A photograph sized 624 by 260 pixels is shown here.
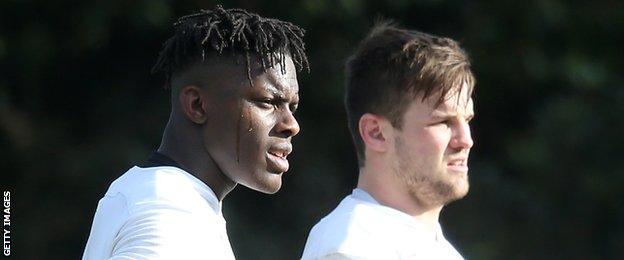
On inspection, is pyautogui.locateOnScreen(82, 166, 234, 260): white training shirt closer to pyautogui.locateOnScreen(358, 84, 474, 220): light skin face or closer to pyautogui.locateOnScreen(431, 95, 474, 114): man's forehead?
pyautogui.locateOnScreen(358, 84, 474, 220): light skin face

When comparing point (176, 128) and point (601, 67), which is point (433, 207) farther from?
point (601, 67)

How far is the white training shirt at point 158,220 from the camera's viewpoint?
286 centimetres

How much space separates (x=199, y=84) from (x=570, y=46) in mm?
3879

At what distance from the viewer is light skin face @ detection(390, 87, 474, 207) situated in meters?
3.61

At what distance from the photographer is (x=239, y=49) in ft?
10.5

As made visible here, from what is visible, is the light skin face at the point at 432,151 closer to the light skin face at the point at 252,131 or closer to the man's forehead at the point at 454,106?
the man's forehead at the point at 454,106

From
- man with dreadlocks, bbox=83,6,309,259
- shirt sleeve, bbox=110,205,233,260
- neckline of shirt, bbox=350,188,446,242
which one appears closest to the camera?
shirt sleeve, bbox=110,205,233,260

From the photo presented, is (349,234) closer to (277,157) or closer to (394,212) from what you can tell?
(394,212)

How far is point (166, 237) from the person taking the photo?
9.37ft

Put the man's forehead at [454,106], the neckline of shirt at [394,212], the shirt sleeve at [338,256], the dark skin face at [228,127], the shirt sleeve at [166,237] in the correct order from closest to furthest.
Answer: the shirt sleeve at [166,237], the dark skin face at [228,127], the shirt sleeve at [338,256], the neckline of shirt at [394,212], the man's forehead at [454,106]

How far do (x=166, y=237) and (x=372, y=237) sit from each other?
0.72 meters

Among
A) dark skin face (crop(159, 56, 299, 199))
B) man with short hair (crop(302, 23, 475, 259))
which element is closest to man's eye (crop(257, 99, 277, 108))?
dark skin face (crop(159, 56, 299, 199))

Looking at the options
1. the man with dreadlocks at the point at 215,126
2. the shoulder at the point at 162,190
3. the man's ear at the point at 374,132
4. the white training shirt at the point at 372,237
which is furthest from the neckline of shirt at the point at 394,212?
the shoulder at the point at 162,190

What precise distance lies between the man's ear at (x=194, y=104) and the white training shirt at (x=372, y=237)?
1.60ft
